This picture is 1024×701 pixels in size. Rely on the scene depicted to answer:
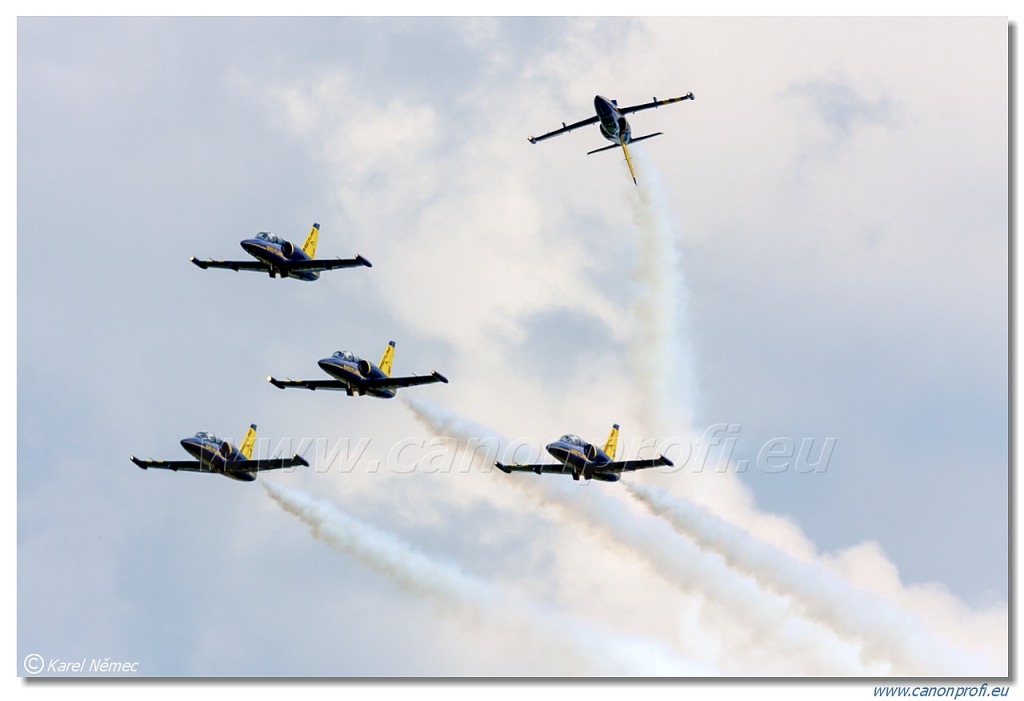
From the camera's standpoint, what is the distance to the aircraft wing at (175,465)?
124 m

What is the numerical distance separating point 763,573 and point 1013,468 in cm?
2142

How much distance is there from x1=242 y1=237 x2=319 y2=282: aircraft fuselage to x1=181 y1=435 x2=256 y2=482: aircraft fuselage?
11964mm

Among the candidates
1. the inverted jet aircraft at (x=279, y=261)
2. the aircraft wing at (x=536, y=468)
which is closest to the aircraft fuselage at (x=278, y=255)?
the inverted jet aircraft at (x=279, y=261)

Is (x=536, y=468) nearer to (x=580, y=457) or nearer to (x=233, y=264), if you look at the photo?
(x=580, y=457)

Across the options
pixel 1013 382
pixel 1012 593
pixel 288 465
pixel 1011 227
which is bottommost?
pixel 288 465

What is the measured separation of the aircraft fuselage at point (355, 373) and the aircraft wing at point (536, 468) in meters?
8.90

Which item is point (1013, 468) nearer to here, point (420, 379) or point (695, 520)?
point (695, 520)

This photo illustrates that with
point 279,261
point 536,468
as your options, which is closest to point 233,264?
point 279,261

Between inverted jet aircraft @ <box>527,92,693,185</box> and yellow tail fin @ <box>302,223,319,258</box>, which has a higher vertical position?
inverted jet aircraft @ <box>527,92,693,185</box>

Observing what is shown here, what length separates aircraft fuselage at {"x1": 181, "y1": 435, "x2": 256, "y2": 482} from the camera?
12200cm

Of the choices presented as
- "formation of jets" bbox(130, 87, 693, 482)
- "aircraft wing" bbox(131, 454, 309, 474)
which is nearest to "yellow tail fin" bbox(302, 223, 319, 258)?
"formation of jets" bbox(130, 87, 693, 482)

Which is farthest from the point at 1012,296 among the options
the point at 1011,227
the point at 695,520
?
the point at 695,520

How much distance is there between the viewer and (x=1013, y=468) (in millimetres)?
112938

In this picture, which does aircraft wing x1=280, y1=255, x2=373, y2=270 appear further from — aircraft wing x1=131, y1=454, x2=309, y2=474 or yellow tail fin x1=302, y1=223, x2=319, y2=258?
aircraft wing x1=131, y1=454, x2=309, y2=474
